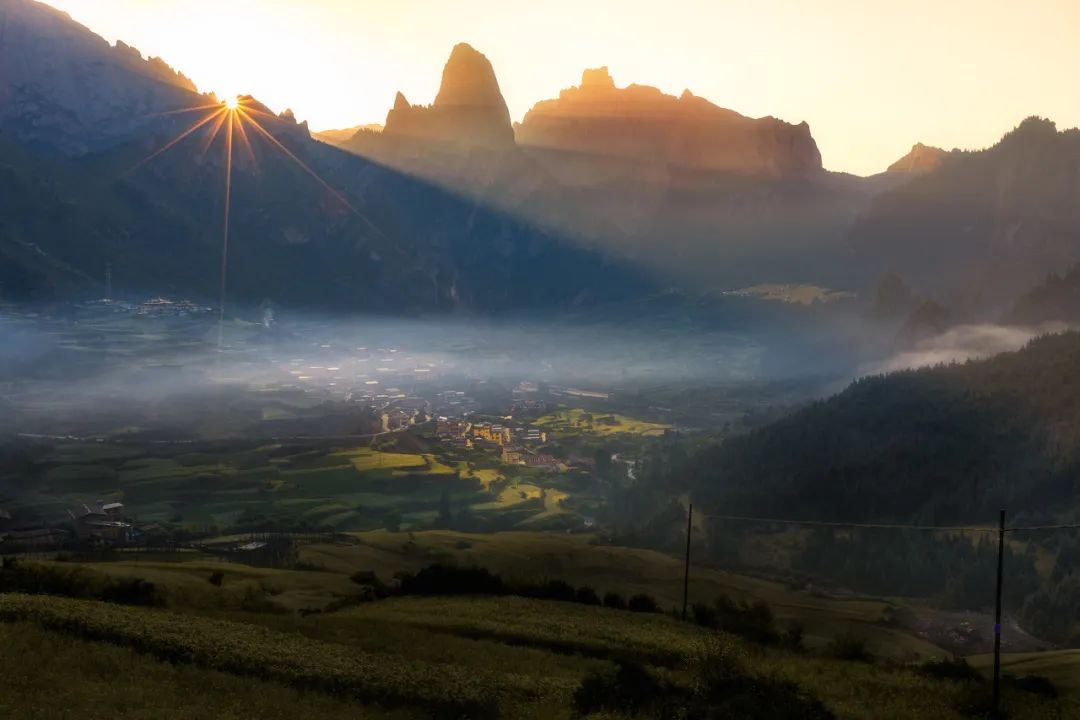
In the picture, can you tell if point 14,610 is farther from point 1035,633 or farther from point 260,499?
point 260,499

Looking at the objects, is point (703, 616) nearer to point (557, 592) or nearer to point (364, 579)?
point (557, 592)

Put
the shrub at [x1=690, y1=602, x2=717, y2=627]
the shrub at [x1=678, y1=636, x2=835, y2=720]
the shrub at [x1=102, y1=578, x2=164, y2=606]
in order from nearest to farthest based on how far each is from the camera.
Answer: the shrub at [x1=678, y1=636, x2=835, y2=720]
the shrub at [x1=102, y1=578, x2=164, y2=606]
the shrub at [x1=690, y1=602, x2=717, y2=627]

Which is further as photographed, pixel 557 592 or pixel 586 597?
pixel 557 592

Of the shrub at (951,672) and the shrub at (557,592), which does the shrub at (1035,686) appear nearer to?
the shrub at (951,672)

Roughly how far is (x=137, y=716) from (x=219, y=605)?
2784 cm

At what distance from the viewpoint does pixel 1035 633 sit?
13125 centimetres

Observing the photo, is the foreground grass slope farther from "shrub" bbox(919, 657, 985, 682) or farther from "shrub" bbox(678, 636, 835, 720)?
"shrub" bbox(919, 657, 985, 682)

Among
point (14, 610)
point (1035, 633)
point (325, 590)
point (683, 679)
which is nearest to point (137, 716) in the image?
point (14, 610)

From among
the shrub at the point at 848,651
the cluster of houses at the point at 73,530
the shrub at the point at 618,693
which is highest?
the shrub at the point at 618,693

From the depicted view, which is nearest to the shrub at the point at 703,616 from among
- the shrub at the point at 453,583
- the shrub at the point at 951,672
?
the shrub at the point at 453,583

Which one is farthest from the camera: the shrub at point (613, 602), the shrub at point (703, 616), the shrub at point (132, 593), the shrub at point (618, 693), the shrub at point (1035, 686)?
the shrub at point (613, 602)

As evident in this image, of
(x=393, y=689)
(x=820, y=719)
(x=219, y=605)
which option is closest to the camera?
(x=820, y=719)

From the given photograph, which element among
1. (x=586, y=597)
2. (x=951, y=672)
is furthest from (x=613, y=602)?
(x=951, y=672)

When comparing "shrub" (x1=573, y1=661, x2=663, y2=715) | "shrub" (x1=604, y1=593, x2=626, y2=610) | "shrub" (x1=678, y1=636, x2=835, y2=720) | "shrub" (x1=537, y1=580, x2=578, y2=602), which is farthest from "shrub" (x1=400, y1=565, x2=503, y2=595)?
"shrub" (x1=573, y1=661, x2=663, y2=715)
